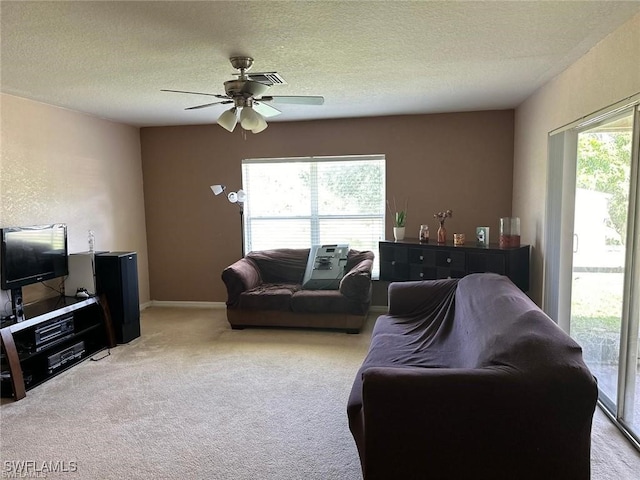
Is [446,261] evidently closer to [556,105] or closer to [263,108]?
[556,105]

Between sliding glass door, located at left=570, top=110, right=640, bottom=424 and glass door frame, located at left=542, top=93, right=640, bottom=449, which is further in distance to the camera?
sliding glass door, located at left=570, top=110, right=640, bottom=424

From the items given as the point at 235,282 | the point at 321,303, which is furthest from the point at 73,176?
the point at 321,303

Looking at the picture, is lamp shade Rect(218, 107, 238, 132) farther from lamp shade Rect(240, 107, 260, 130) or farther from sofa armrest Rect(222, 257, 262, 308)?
sofa armrest Rect(222, 257, 262, 308)

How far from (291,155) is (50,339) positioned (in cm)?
326

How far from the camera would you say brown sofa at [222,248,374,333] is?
174 inches

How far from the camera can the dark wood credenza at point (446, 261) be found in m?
3.94

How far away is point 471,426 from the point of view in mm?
1738

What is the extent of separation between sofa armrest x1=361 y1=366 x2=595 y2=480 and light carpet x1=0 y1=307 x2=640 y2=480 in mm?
551

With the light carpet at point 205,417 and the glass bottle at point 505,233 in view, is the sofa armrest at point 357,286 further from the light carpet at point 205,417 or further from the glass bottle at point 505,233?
the glass bottle at point 505,233

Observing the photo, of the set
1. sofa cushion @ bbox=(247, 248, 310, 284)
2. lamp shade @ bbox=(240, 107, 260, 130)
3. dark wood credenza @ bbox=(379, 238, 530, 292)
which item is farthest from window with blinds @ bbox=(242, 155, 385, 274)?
lamp shade @ bbox=(240, 107, 260, 130)

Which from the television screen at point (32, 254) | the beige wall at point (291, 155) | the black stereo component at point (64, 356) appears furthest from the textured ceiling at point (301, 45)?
the black stereo component at point (64, 356)

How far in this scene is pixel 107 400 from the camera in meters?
3.11

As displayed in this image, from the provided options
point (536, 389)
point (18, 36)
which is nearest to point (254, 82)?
point (18, 36)

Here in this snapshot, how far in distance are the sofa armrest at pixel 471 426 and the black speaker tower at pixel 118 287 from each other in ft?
10.7
